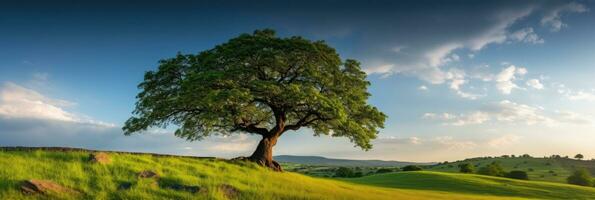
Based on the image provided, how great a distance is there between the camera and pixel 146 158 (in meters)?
27.9

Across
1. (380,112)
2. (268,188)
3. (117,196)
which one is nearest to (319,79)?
(380,112)

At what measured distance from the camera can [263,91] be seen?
35.4m

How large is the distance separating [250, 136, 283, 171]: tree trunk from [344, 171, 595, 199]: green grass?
22.8m

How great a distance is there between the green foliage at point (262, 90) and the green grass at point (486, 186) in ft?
Result: 74.1

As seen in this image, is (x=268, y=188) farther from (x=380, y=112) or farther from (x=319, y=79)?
(x=380, y=112)

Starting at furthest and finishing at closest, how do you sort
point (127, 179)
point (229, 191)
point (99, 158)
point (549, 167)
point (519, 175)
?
point (549, 167)
point (519, 175)
point (99, 158)
point (229, 191)
point (127, 179)

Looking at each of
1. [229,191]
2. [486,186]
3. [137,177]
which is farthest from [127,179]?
[486,186]

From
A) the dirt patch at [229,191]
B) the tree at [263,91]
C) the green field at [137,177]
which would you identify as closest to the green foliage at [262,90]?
the tree at [263,91]

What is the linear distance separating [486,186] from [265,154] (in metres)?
37.7

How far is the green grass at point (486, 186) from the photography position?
2226 inches

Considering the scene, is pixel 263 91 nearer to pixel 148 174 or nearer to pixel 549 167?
pixel 148 174

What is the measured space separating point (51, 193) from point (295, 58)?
914 inches

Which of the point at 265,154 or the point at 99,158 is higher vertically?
the point at 265,154

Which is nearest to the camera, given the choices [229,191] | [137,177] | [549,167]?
[137,177]
